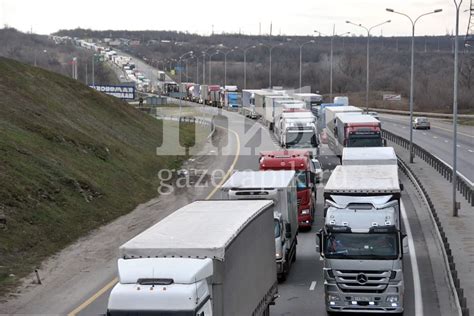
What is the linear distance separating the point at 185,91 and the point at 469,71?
4480 centimetres

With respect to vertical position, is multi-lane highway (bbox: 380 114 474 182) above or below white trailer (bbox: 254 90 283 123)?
below

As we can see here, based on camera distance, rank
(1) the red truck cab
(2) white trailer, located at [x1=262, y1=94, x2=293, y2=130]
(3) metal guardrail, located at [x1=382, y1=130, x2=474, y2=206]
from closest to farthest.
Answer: (1) the red truck cab < (3) metal guardrail, located at [x1=382, y1=130, x2=474, y2=206] < (2) white trailer, located at [x1=262, y1=94, x2=293, y2=130]

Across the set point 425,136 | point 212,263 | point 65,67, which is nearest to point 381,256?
point 212,263

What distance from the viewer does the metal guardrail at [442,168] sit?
3775cm

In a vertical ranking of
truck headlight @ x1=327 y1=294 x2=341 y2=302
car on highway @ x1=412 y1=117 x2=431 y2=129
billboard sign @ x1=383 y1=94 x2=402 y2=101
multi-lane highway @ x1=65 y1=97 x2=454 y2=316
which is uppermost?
billboard sign @ x1=383 y1=94 x2=402 y2=101

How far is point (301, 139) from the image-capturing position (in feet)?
159

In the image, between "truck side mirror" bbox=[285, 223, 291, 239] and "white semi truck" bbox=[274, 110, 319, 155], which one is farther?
"white semi truck" bbox=[274, 110, 319, 155]

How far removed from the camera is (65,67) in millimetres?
190250

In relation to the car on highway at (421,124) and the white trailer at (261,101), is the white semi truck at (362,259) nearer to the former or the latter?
the white trailer at (261,101)

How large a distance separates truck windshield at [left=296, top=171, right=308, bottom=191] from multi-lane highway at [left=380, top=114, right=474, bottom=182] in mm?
17010

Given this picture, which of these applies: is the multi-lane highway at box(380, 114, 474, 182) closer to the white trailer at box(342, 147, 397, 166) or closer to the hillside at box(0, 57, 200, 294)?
the white trailer at box(342, 147, 397, 166)

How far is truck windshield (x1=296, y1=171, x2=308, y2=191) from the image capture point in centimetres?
3045

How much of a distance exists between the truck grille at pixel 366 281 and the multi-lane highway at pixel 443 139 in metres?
27.6

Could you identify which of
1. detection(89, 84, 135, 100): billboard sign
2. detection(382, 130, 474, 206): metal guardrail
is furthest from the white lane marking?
detection(89, 84, 135, 100): billboard sign
